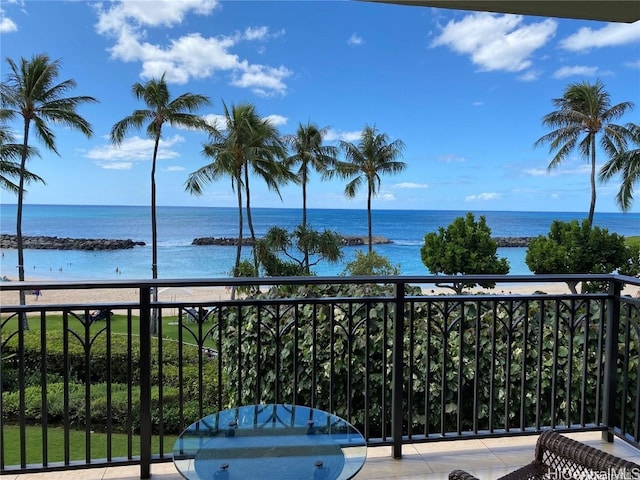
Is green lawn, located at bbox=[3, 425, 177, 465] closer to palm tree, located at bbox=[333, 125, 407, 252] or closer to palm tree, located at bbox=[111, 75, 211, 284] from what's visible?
palm tree, located at bbox=[111, 75, 211, 284]

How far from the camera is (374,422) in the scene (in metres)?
3.18

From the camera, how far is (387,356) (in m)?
2.66

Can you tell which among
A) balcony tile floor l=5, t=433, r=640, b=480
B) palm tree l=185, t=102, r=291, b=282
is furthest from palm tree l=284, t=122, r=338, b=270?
balcony tile floor l=5, t=433, r=640, b=480

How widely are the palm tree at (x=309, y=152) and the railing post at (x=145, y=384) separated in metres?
20.8

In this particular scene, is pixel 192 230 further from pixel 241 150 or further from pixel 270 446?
pixel 270 446

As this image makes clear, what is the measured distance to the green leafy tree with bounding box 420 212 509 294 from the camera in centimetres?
1530

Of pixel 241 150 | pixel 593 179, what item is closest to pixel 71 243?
pixel 241 150

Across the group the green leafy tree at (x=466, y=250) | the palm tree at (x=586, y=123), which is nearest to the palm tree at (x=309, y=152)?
the green leafy tree at (x=466, y=250)

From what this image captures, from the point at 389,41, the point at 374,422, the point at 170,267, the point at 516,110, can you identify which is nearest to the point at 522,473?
the point at 374,422

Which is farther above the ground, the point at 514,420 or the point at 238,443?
the point at 238,443

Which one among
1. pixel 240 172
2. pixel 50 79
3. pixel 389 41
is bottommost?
pixel 240 172

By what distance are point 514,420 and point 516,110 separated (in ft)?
112

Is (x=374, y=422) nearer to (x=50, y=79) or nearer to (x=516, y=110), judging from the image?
(x=50, y=79)

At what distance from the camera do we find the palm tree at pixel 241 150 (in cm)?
1831
